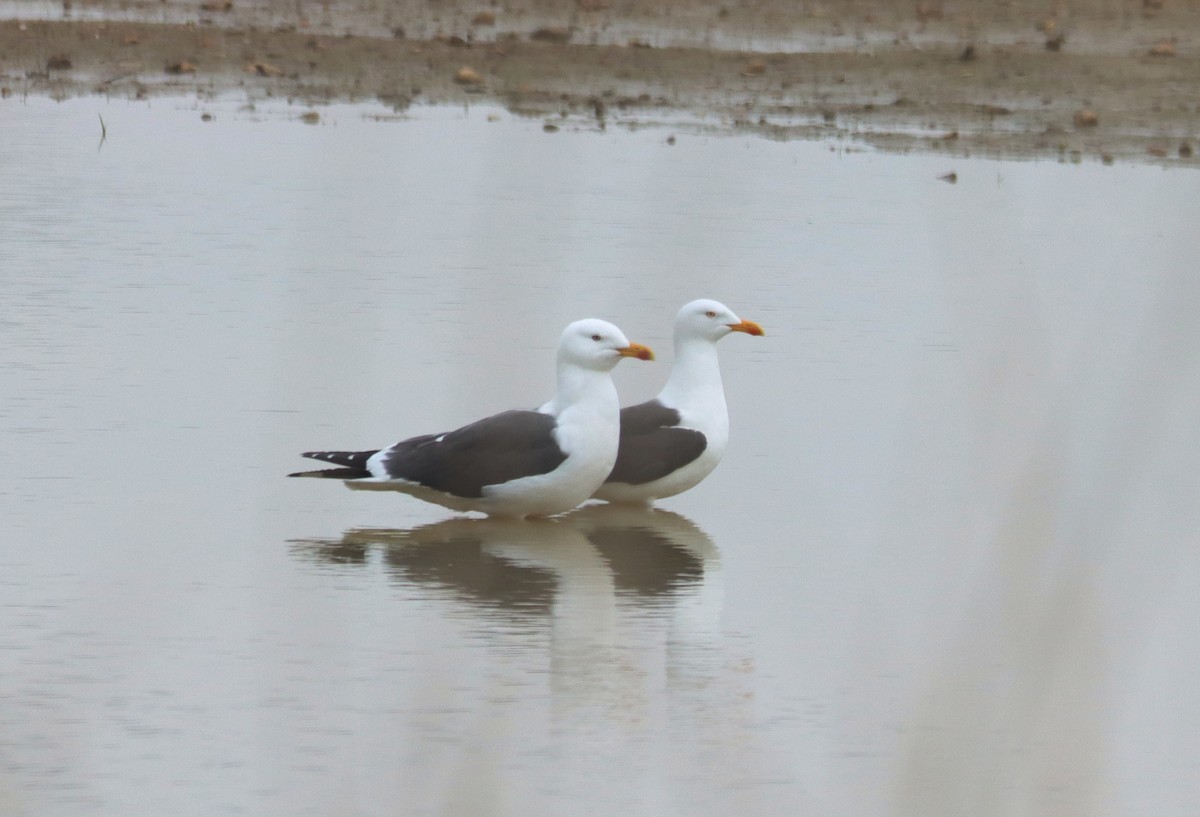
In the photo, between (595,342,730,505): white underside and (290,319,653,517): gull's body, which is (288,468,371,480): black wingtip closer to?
(290,319,653,517): gull's body

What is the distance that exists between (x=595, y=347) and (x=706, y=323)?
72cm

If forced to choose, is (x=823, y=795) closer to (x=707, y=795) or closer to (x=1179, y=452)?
(x=707, y=795)

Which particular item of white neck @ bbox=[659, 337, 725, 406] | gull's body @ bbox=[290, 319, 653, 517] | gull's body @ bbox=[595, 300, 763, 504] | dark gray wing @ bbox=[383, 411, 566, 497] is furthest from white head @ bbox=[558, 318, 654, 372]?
white neck @ bbox=[659, 337, 725, 406]

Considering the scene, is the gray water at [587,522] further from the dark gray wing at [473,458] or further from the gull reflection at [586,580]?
the dark gray wing at [473,458]

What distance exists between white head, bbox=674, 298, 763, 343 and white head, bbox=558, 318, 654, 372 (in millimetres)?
605

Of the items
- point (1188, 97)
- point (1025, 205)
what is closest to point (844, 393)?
point (1025, 205)

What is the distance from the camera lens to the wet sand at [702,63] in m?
14.1

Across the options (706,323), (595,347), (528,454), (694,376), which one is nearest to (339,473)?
(528,454)

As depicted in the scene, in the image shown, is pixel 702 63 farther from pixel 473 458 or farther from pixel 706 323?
pixel 473 458

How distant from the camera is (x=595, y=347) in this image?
5.79m

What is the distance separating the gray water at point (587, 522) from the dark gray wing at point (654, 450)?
0.16m

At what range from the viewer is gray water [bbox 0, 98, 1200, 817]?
307 centimetres

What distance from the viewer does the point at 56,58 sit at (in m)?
15.1

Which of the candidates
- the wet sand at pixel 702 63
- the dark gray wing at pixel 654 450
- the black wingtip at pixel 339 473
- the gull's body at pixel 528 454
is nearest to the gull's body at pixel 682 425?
the dark gray wing at pixel 654 450
